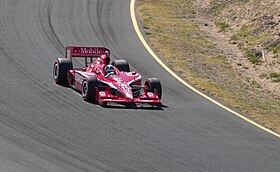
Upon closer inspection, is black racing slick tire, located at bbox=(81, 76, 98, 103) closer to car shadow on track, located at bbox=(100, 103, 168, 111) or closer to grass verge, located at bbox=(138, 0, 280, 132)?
car shadow on track, located at bbox=(100, 103, 168, 111)

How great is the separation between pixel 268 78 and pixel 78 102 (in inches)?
363

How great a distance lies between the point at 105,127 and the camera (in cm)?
1841

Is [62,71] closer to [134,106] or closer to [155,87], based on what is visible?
[134,106]

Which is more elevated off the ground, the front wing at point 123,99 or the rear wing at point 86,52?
the rear wing at point 86,52

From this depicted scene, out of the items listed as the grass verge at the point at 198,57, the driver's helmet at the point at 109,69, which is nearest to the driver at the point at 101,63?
the driver's helmet at the point at 109,69

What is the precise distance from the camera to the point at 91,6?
32250 millimetres

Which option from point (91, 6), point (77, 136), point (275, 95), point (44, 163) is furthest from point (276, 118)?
point (91, 6)

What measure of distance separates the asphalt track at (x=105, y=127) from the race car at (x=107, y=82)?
295 millimetres

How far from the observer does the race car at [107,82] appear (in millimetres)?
20359

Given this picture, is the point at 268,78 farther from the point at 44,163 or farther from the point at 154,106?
the point at 44,163

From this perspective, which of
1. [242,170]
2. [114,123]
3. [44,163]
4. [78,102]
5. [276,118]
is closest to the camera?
[44,163]

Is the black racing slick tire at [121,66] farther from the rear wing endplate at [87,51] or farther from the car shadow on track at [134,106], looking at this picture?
the car shadow on track at [134,106]

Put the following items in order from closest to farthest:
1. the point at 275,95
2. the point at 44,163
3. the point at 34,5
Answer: the point at 44,163, the point at 275,95, the point at 34,5

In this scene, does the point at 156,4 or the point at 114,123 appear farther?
the point at 156,4
